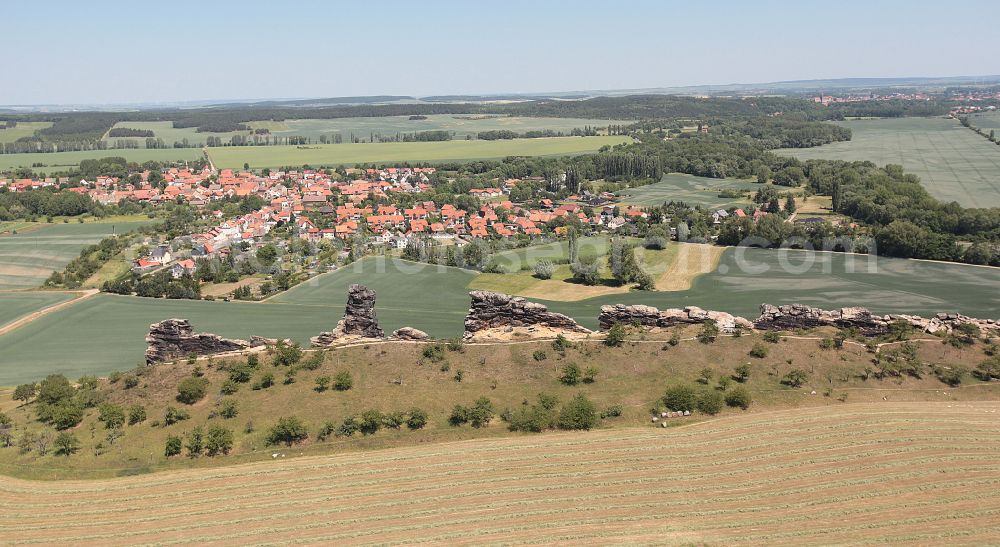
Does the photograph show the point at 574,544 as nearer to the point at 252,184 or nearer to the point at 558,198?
the point at 558,198

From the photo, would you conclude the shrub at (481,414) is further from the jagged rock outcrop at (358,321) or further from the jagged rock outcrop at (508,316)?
the jagged rock outcrop at (358,321)

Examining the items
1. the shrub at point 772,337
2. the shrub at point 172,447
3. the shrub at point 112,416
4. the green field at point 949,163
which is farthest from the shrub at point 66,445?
the green field at point 949,163

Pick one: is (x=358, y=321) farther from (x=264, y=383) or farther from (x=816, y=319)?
(x=816, y=319)

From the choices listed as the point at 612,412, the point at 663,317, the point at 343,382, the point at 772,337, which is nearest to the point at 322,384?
the point at 343,382

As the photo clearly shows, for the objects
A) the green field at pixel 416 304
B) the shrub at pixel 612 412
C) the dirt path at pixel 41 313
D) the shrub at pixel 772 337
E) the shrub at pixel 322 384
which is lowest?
the green field at pixel 416 304

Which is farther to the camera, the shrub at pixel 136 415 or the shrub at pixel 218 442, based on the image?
the shrub at pixel 136 415

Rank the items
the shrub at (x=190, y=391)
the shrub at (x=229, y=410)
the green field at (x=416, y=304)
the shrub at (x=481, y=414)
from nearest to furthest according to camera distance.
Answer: the shrub at (x=481, y=414)
the shrub at (x=229, y=410)
the shrub at (x=190, y=391)
the green field at (x=416, y=304)

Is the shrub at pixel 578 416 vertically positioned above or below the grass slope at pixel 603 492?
above
